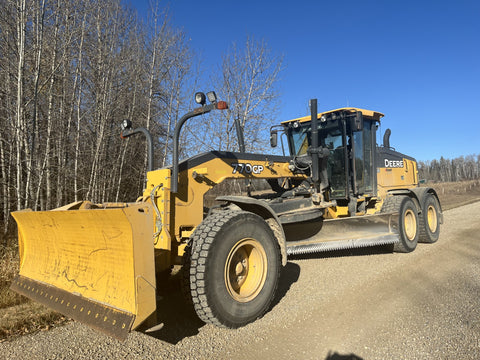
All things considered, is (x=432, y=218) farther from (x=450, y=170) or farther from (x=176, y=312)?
(x=450, y=170)

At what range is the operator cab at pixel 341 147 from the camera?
21.4 ft

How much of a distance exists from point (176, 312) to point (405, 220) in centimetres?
550

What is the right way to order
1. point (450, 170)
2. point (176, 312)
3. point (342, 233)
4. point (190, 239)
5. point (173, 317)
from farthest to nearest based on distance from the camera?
point (450, 170)
point (342, 233)
point (176, 312)
point (173, 317)
point (190, 239)

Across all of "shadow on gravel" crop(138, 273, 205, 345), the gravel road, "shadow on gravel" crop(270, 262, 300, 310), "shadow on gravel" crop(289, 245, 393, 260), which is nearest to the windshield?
"shadow on gravel" crop(289, 245, 393, 260)

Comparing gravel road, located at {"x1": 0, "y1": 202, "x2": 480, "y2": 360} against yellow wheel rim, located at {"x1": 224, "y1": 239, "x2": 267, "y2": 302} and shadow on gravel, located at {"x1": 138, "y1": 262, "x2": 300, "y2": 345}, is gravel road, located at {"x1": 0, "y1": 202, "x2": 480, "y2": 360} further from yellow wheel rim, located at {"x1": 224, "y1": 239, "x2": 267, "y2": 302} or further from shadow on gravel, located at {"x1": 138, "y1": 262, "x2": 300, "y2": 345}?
yellow wheel rim, located at {"x1": 224, "y1": 239, "x2": 267, "y2": 302}

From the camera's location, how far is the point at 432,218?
798cm

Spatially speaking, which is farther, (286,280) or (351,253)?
(351,253)

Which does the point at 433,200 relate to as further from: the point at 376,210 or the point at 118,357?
the point at 118,357

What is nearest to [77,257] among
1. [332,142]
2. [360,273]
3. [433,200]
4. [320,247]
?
[320,247]

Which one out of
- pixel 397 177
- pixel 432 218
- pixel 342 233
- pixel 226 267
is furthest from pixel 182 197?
pixel 432 218

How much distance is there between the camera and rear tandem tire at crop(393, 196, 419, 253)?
21.0 feet

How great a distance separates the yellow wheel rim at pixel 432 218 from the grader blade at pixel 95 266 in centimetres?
754

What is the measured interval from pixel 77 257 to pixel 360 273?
13.4ft

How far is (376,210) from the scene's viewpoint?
273 inches
